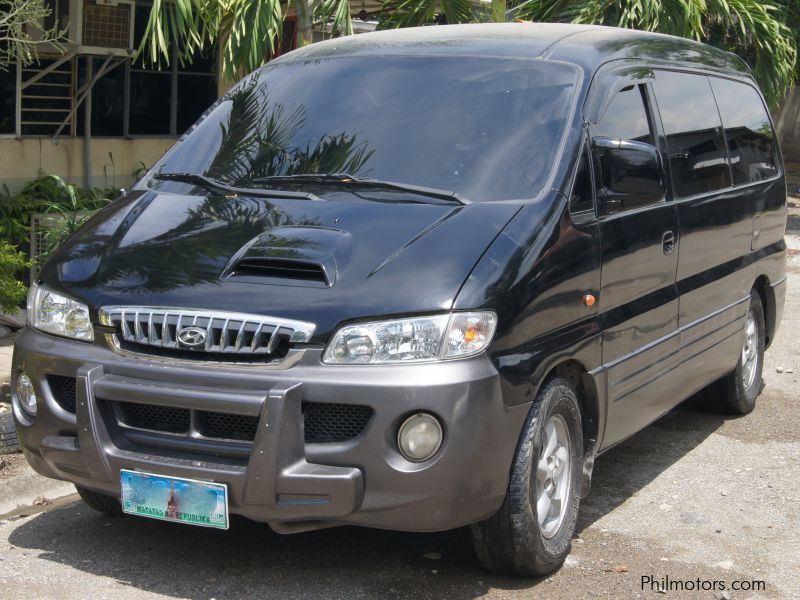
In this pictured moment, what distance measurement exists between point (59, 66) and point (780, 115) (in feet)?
51.9

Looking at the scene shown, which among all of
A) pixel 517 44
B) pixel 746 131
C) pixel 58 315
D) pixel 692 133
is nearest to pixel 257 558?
pixel 58 315

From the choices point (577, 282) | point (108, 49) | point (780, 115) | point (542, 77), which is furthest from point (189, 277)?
point (780, 115)

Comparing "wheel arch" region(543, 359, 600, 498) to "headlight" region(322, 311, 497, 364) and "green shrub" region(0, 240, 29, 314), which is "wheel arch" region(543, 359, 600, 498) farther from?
"green shrub" region(0, 240, 29, 314)

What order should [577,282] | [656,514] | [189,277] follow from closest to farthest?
[189,277], [577,282], [656,514]

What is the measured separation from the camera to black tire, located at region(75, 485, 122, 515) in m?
4.68

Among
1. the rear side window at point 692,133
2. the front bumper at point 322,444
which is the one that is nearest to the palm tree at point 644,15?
the rear side window at point 692,133

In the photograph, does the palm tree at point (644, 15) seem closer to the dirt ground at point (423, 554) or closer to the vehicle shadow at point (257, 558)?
the dirt ground at point (423, 554)

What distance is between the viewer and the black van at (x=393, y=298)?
3707mm

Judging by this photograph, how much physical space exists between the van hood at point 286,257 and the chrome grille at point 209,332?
1.4 inches

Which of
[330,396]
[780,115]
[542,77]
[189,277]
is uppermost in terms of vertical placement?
[542,77]

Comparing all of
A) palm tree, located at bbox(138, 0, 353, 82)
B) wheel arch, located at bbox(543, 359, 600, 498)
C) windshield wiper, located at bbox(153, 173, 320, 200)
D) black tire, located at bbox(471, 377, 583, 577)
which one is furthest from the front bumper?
palm tree, located at bbox(138, 0, 353, 82)

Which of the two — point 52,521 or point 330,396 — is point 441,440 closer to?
point 330,396

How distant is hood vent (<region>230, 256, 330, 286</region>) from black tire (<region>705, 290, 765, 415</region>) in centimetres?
338

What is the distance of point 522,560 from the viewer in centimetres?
414
